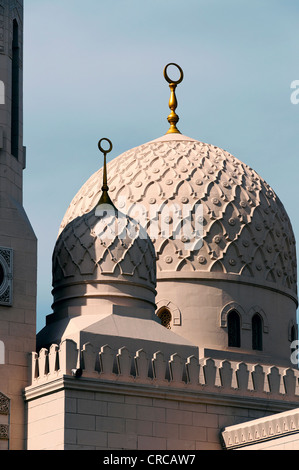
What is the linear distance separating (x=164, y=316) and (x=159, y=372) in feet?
15.1

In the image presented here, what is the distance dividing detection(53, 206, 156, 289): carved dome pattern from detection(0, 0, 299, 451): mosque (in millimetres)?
27

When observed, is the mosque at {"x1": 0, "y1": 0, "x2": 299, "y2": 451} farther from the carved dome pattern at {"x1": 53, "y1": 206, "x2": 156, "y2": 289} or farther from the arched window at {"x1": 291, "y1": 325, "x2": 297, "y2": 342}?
the arched window at {"x1": 291, "y1": 325, "x2": 297, "y2": 342}

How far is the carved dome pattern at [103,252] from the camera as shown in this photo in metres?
25.9

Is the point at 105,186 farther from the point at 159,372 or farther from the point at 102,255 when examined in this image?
the point at 159,372

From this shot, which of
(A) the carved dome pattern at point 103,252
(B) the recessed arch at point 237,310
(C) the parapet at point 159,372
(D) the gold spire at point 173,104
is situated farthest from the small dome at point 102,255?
(D) the gold spire at point 173,104

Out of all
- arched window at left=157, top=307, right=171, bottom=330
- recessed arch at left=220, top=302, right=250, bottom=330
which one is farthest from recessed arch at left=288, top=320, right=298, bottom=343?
arched window at left=157, top=307, right=171, bottom=330

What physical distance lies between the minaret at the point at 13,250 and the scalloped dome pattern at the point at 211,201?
15.0ft

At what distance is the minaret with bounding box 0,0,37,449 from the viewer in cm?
2417

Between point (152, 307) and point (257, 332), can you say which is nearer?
point (152, 307)

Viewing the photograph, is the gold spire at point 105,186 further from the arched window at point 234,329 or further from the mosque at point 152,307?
the arched window at point 234,329

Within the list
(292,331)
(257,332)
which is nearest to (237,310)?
(257,332)

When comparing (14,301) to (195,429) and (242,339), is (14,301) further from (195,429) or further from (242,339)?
(242,339)

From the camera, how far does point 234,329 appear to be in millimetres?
29250

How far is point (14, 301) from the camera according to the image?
2467cm
